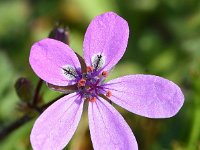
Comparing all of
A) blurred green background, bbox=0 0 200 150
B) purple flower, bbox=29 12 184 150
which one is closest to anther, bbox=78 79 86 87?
purple flower, bbox=29 12 184 150

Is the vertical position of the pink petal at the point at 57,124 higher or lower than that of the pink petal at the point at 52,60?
lower

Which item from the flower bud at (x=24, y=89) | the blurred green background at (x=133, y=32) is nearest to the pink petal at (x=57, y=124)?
the flower bud at (x=24, y=89)

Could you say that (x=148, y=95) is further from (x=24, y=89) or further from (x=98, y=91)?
(x=24, y=89)

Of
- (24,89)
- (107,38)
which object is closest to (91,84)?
(107,38)

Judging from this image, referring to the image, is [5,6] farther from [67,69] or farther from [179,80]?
[67,69]

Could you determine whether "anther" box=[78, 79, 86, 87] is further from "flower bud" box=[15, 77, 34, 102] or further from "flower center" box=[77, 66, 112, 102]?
"flower bud" box=[15, 77, 34, 102]

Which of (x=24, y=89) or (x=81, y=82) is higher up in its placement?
(x=81, y=82)

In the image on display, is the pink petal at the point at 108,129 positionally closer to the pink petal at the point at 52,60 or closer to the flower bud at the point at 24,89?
the pink petal at the point at 52,60
